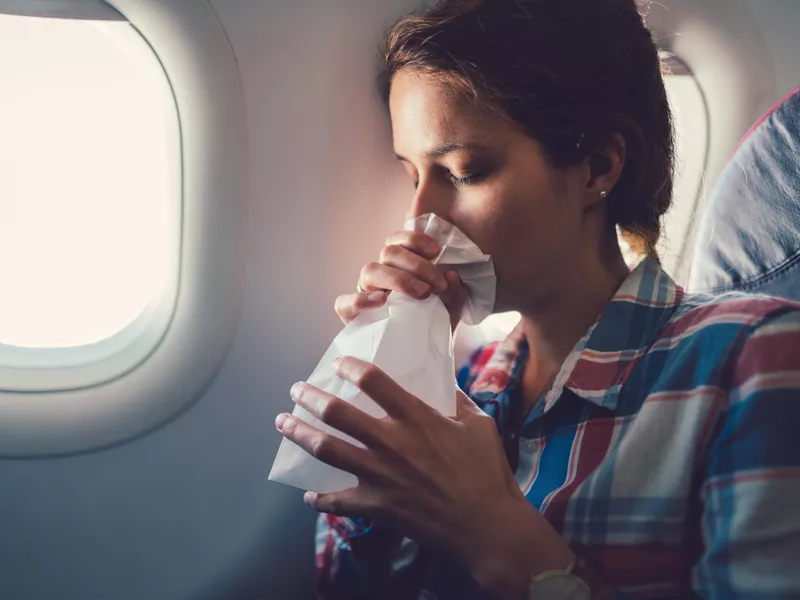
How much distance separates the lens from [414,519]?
27.2 inches

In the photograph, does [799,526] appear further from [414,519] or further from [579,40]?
[579,40]

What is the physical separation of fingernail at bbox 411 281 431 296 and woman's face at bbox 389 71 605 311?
0.11 metres

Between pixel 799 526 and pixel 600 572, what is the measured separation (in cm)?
23

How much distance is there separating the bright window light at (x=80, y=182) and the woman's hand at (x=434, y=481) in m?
0.51

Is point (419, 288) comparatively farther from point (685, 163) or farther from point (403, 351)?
point (685, 163)

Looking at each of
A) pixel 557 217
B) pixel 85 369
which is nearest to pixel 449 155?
pixel 557 217

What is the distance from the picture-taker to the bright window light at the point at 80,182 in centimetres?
100

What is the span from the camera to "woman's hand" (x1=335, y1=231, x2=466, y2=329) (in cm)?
82

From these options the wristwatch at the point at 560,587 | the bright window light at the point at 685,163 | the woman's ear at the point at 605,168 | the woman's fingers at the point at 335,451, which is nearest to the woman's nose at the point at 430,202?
the woman's ear at the point at 605,168

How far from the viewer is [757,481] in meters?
0.66

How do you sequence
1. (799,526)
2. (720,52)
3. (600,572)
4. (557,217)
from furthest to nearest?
(720,52) < (557,217) < (600,572) < (799,526)

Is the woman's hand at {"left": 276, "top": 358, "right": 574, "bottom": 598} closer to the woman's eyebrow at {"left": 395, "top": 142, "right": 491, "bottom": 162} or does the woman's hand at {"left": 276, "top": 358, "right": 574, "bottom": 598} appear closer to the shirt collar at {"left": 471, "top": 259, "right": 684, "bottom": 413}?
the shirt collar at {"left": 471, "top": 259, "right": 684, "bottom": 413}

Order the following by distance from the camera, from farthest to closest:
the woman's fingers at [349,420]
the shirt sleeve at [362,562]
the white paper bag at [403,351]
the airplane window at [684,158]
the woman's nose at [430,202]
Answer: the airplane window at [684,158], the shirt sleeve at [362,562], the woman's nose at [430,202], the white paper bag at [403,351], the woman's fingers at [349,420]

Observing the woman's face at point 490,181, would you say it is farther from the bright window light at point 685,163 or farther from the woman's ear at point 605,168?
the bright window light at point 685,163
